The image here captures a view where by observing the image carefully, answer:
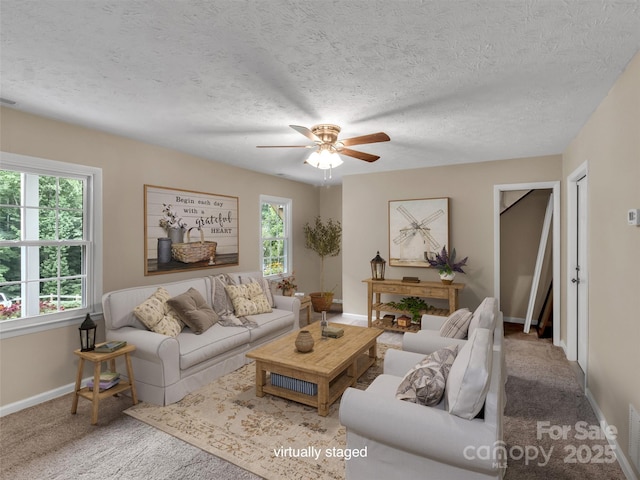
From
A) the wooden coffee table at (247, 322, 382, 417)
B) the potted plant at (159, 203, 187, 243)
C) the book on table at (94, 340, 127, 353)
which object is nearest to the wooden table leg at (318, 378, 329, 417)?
the wooden coffee table at (247, 322, 382, 417)

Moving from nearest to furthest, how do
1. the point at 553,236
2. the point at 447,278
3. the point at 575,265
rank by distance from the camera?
the point at 575,265
the point at 553,236
the point at 447,278

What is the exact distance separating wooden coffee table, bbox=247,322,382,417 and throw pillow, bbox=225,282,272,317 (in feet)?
3.25

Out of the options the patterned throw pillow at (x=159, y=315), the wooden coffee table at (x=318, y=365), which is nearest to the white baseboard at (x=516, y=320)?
the wooden coffee table at (x=318, y=365)

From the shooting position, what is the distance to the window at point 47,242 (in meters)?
2.84

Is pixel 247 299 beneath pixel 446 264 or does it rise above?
beneath

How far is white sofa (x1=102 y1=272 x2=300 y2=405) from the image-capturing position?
112 inches

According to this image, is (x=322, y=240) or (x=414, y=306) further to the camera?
(x=322, y=240)

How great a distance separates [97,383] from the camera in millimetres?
2607

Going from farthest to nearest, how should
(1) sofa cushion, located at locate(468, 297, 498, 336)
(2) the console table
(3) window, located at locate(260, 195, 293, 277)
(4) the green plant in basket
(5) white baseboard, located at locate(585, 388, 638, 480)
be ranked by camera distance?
(3) window, located at locate(260, 195, 293, 277)
(4) the green plant in basket
(2) the console table
(1) sofa cushion, located at locate(468, 297, 498, 336)
(5) white baseboard, located at locate(585, 388, 638, 480)

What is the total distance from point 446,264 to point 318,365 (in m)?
2.70

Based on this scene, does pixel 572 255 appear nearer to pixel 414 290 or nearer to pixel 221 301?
pixel 414 290

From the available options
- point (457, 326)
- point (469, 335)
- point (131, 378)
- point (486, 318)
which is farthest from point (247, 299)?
point (486, 318)

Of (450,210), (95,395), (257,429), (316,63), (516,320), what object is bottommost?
(257,429)

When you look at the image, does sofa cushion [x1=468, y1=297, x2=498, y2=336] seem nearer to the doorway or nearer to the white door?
the white door
